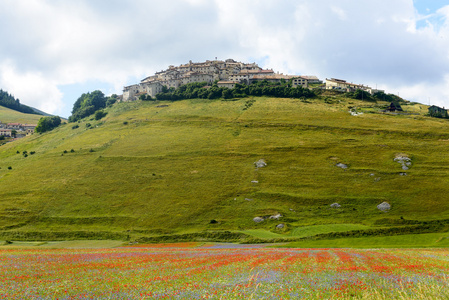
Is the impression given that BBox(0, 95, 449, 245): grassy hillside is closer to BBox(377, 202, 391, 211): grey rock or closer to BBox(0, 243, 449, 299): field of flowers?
BBox(377, 202, 391, 211): grey rock

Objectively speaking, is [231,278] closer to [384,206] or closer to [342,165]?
[384,206]

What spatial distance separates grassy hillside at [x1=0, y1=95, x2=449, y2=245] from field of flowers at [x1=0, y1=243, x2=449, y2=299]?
125ft

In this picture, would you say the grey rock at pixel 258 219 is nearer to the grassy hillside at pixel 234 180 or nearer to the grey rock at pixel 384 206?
the grassy hillside at pixel 234 180

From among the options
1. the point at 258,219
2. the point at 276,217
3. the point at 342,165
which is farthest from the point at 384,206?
the point at 258,219

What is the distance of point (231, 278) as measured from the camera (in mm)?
29516

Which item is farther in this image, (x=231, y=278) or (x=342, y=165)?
(x=342, y=165)

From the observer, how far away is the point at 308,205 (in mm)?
93625

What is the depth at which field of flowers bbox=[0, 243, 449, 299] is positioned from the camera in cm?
2441

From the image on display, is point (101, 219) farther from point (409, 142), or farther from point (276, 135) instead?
point (409, 142)

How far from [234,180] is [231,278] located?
81.0m

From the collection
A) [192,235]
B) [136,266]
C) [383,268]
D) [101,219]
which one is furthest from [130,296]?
[101,219]

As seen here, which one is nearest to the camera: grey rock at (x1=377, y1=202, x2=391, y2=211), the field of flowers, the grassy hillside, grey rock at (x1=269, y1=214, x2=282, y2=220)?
the field of flowers

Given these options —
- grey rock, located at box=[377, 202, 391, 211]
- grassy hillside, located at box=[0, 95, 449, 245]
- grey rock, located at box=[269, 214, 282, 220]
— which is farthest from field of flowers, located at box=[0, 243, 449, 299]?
grey rock, located at box=[377, 202, 391, 211]

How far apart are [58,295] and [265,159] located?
4070 inches
